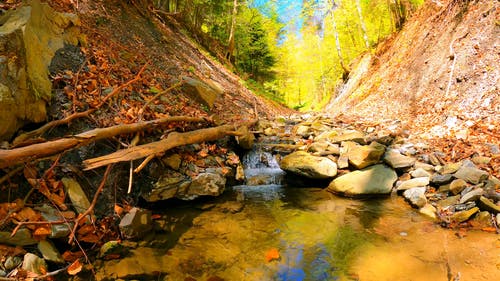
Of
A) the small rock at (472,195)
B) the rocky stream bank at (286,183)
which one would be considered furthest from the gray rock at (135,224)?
the small rock at (472,195)

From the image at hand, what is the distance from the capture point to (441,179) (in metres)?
5.31

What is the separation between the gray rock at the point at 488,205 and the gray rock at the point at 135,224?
4982 millimetres

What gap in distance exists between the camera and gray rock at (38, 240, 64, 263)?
318 cm

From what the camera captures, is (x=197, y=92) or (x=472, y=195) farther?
(x=197, y=92)

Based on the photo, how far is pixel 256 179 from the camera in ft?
22.6

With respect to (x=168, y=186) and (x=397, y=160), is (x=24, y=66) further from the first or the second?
(x=397, y=160)

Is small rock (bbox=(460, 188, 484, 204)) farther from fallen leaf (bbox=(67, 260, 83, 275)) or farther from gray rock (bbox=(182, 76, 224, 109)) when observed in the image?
gray rock (bbox=(182, 76, 224, 109))

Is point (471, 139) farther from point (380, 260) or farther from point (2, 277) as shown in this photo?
point (2, 277)

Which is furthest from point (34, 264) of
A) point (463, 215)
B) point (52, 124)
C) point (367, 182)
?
point (463, 215)

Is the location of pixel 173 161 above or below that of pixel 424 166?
above

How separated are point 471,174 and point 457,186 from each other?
1.14 feet

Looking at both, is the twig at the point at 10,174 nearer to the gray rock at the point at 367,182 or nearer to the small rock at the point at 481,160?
the gray rock at the point at 367,182

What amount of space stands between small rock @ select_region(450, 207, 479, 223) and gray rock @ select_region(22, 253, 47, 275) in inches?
215

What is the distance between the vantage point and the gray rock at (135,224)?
3973mm
